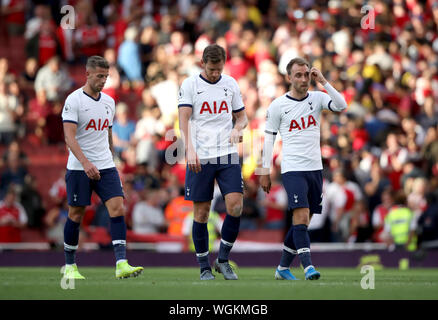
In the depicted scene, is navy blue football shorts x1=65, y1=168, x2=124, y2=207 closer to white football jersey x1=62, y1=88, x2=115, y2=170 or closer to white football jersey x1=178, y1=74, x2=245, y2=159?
white football jersey x1=62, y1=88, x2=115, y2=170

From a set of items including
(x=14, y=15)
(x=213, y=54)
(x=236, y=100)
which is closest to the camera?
(x=213, y=54)

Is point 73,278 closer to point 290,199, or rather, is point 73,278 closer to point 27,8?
point 290,199

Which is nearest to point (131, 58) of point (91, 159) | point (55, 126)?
point (55, 126)

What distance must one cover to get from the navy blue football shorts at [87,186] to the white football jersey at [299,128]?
1.89 metres

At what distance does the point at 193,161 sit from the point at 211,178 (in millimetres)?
413

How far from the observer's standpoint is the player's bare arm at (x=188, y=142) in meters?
11.3

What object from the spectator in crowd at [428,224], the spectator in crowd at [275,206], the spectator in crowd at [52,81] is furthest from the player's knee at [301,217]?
the spectator in crowd at [52,81]

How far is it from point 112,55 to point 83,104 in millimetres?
13087

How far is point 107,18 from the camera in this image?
27.3 metres

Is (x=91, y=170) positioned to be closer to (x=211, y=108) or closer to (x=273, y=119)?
(x=211, y=108)

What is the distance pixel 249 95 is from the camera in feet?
71.4

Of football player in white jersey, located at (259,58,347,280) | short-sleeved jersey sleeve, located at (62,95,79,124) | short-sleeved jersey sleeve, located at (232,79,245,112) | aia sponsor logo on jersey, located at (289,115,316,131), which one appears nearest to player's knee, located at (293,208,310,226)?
football player in white jersey, located at (259,58,347,280)

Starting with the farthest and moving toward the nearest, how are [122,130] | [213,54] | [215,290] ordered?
[122,130]
[213,54]
[215,290]
